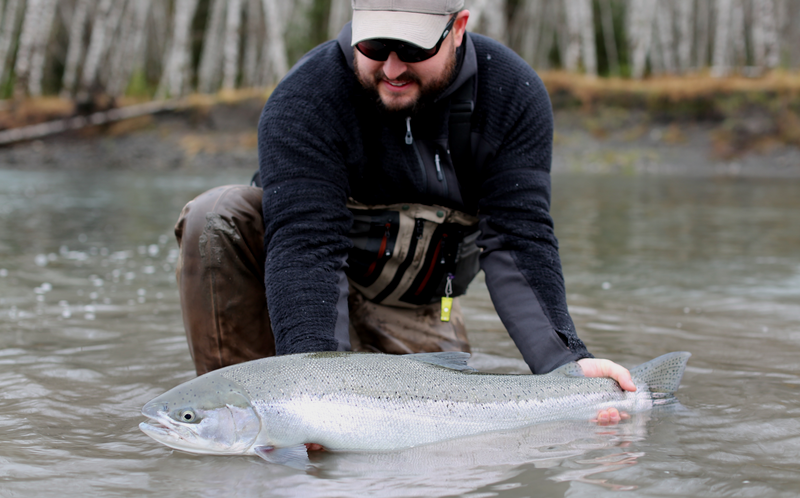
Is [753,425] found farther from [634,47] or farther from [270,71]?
[270,71]

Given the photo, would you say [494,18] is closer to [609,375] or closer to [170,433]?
[609,375]

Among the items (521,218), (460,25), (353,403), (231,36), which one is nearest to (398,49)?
(460,25)

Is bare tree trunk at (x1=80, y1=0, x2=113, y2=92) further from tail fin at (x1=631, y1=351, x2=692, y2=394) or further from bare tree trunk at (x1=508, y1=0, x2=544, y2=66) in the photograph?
tail fin at (x1=631, y1=351, x2=692, y2=394)

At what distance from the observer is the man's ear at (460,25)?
10.8 ft

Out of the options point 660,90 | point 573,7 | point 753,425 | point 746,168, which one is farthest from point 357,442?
point 573,7

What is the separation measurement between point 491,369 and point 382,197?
1119mm

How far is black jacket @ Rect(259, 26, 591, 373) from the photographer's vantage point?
3.07m

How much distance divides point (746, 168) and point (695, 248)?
10.8 meters

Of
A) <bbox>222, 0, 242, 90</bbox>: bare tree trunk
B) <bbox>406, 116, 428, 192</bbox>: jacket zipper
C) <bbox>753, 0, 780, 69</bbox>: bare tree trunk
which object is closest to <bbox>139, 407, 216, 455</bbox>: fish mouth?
<bbox>406, 116, 428, 192</bbox>: jacket zipper

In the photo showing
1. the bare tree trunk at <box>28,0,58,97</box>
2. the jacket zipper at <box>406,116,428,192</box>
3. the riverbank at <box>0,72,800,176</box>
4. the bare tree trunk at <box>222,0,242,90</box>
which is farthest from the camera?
the bare tree trunk at <box>222,0,242,90</box>

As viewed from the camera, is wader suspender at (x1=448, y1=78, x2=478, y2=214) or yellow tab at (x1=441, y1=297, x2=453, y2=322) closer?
wader suspender at (x1=448, y1=78, x2=478, y2=214)

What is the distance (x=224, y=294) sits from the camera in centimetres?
338

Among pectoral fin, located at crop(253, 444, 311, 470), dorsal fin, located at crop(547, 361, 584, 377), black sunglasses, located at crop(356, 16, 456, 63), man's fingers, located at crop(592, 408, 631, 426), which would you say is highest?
black sunglasses, located at crop(356, 16, 456, 63)

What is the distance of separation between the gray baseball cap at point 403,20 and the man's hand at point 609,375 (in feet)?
4.79
